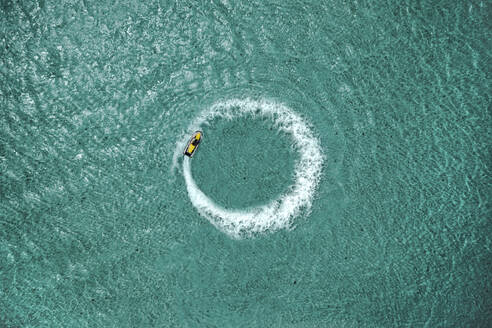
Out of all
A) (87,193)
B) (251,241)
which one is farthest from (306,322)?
(87,193)

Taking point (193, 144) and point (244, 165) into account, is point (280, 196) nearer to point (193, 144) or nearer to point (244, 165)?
point (244, 165)

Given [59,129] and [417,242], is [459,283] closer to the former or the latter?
[417,242]

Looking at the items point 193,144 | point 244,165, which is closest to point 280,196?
point 244,165

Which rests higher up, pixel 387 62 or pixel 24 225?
pixel 387 62
